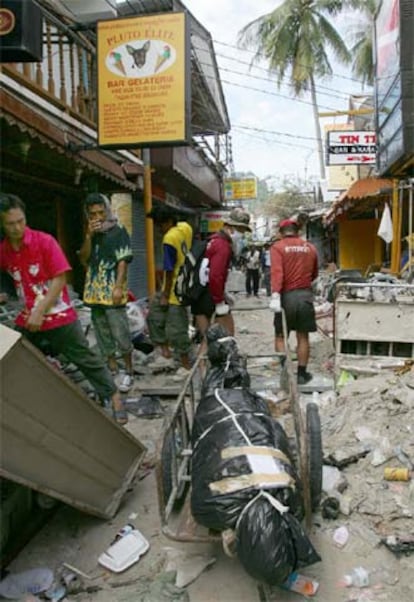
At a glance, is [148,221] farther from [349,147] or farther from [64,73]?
[349,147]

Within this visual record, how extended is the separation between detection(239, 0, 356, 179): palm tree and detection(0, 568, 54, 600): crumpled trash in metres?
26.2

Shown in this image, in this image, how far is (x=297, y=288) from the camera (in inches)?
218

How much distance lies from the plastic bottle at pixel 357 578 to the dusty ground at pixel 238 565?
0.03 meters

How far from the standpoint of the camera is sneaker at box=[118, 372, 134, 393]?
5.20 metres

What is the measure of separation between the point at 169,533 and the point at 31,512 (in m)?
1.04

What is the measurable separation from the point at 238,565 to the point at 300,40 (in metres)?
Result: 27.2

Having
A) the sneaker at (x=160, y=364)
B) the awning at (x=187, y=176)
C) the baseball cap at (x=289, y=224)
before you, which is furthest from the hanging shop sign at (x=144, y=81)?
the awning at (x=187, y=176)

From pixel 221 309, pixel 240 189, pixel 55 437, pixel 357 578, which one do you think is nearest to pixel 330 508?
pixel 357 578

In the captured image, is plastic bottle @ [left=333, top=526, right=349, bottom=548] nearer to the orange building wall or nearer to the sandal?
the sandal

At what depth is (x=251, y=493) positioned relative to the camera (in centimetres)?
220

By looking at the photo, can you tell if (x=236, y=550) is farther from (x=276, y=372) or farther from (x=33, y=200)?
(x=33, y=200)

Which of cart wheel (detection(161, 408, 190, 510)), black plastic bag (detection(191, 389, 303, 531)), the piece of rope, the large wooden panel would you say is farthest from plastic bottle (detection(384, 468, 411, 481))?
the large wooden panel

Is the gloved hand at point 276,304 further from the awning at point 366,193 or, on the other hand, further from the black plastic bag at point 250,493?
the awning at point 366,193

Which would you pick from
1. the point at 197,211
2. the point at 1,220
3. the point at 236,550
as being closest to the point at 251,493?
the point at 236,550
